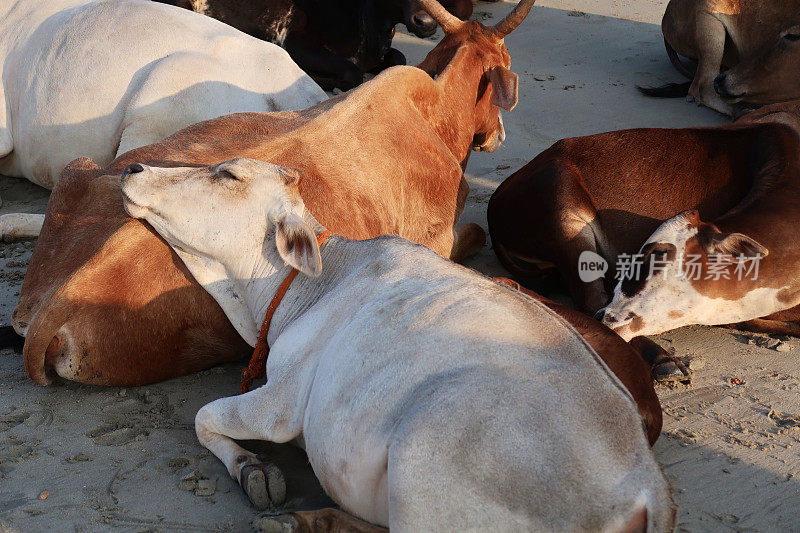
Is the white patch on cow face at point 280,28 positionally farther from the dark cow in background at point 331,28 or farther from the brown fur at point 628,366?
the brown fur at point 628,366

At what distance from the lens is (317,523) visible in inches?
115

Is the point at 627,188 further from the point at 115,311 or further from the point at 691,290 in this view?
the point at 115,311

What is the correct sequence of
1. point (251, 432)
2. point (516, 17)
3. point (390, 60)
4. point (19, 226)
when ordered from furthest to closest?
point (390, 60), point (516, 17), point (19, 226), point (251, 432)

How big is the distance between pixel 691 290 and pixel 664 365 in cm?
50

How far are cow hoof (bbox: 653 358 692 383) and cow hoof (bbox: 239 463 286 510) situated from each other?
1.81m

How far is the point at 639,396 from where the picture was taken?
11.7ft

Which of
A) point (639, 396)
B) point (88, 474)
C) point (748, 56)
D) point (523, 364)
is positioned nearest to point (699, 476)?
point (639, 396)

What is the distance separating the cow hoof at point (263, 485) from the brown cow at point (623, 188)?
2.25 meters

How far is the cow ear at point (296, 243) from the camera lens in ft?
11.7

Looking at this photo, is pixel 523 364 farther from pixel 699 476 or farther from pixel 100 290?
pixel 100 290

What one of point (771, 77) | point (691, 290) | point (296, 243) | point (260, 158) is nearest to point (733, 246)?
point (691, 290)

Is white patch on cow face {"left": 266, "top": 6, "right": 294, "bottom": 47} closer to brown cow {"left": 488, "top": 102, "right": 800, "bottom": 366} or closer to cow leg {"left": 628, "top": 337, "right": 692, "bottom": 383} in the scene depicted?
brown cow {"left": 488, "top": 102, "right": 800, "bottom": 366}

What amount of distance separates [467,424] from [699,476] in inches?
51.1

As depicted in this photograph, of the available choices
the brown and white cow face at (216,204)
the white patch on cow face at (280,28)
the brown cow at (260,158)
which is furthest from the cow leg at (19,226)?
the white patch on cow face at (280,28)
